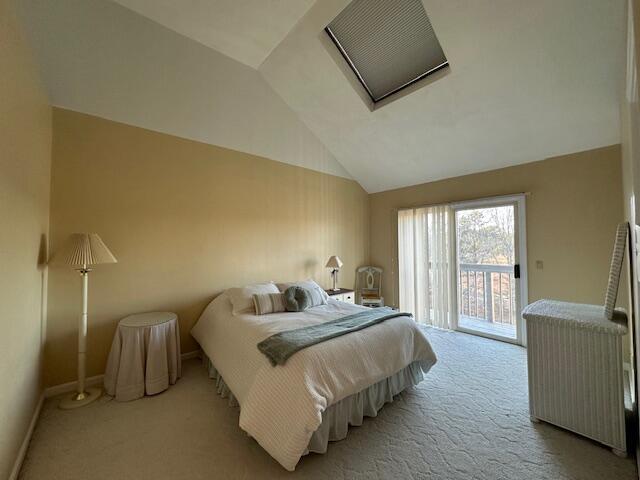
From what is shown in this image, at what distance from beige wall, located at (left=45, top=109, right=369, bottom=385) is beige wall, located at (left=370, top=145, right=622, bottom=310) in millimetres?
2918

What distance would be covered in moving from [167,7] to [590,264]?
15.8 ft

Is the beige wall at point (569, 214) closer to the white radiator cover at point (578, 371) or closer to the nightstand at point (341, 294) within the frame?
the white radiator cover at point (578, 371)

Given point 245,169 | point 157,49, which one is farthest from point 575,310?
point 157,49

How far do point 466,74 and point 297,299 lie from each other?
282 cm

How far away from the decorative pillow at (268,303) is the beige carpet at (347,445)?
85cm

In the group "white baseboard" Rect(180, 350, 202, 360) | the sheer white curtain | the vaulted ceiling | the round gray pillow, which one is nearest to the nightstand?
the sheer white curtain

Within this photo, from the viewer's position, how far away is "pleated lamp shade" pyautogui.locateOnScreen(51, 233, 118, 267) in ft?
6.69

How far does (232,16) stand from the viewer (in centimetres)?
227

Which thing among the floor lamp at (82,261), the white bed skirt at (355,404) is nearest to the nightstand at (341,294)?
the white bed skirt at (355,404)

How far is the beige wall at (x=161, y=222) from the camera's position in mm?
2336

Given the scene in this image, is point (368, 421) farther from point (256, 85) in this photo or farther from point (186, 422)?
point (256, 85)

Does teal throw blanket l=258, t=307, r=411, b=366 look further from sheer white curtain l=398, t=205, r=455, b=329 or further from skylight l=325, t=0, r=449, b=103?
skylight l=325, t=0, r=449, b=103

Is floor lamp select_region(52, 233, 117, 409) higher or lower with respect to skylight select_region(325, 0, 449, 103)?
lower

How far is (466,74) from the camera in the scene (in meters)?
2.49
